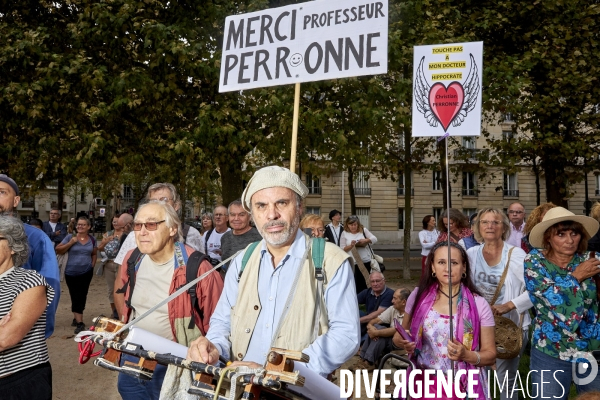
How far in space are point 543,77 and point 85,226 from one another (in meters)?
11.3

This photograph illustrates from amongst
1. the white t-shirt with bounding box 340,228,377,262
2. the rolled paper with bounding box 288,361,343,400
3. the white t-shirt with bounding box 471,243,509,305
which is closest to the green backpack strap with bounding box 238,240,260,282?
the rolled paper with bounding box 288,361,343,400

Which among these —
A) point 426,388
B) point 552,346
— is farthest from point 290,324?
point 552,346

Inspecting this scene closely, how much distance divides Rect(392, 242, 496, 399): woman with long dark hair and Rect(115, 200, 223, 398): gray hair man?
51.5 inches

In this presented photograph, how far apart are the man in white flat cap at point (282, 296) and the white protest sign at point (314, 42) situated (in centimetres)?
156

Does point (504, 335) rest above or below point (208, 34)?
below

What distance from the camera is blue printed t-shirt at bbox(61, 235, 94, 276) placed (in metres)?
10.2

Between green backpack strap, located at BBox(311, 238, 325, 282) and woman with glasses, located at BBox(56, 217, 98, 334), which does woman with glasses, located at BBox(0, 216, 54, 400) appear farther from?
woman with glasses, located at BBox(56, 217, 98, 334)

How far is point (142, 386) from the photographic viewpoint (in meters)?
3.75

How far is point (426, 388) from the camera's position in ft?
12.6

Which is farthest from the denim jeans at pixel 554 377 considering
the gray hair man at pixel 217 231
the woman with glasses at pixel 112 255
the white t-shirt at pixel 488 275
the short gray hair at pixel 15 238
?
the woman with glasses at pixel 112 255

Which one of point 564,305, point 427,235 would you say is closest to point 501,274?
point 564,305

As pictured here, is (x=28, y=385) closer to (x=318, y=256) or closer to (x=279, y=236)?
(x=279, y=236)

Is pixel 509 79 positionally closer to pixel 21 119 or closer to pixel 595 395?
pixel 21 119

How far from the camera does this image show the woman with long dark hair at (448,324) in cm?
385
